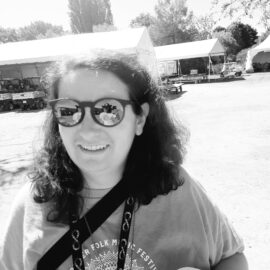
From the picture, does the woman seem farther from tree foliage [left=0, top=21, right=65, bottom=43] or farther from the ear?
tree foliage [left=0, top=21, right=65, bottom=43]

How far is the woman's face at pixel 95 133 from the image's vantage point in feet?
3.74

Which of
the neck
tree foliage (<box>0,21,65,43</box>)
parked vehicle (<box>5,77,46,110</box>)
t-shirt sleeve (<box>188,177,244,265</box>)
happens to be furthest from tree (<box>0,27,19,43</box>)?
t-shirt sleeve (<box>188,177,244,265</box>)

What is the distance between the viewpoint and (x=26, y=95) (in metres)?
14.3

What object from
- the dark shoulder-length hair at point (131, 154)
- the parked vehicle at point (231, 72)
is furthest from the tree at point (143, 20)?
the dark shoulder-length hair at point (131, 154)

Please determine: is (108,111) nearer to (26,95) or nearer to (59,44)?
(26,95)

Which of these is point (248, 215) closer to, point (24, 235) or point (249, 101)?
point (24, 235)

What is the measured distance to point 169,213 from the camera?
115 cm

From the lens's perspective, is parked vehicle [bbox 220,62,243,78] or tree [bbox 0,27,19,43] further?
tree [bbox 0,27,19,43]

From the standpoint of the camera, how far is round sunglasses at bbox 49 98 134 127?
1137 mm

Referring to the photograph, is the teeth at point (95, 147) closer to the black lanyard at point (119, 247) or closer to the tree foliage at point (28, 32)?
the black lanyard at point (119, 247)

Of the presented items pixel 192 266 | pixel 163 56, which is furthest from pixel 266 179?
pixel 163 56

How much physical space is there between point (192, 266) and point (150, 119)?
64 centimetres

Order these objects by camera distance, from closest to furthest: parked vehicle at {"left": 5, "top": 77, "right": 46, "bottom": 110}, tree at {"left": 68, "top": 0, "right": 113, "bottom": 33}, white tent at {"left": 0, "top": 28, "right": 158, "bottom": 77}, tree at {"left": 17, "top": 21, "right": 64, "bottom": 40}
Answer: parked vehicle at {"left": 5, "top": 77, "right": 46, "bottom": 110}, white tent at {"left": 0, "top": 28, "right": 158, "bottom": 77}, tree at {"left": 68, "top": 0, "right": 113, "bottom": 33}, tree at {"left": 17, "top": 21, "right": 64, "bottom": 40}

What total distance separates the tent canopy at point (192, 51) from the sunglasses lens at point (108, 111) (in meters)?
21.6
